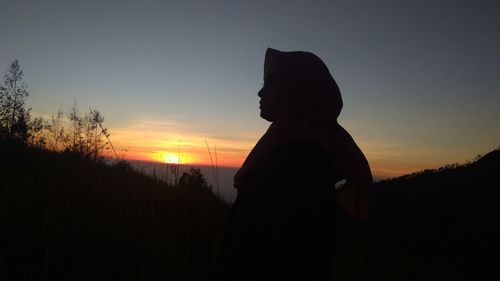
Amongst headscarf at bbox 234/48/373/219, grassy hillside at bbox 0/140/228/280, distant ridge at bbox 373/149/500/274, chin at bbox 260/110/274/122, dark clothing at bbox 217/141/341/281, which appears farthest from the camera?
distant ridge at bbox 373/149/500/274

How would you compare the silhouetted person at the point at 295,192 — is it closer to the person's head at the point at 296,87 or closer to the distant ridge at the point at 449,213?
the person's head at the point at 296,87

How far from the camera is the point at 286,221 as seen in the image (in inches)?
58.6

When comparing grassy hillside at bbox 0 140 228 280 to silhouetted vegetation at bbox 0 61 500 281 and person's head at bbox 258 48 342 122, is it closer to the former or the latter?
silhouetted vegetation at bbox 0 61 500 281

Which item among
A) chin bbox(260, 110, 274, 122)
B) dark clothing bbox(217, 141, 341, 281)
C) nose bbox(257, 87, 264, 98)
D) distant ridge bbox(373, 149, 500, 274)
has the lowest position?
distant ridge bbox(373, 149, 500, 274)

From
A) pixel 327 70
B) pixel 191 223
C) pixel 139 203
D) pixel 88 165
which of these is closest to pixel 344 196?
pixel 327 70

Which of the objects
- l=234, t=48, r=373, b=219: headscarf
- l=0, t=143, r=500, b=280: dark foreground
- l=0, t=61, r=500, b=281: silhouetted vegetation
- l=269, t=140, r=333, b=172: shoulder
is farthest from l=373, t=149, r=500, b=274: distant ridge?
l=269, t=140, r=333, b=172: shoulder

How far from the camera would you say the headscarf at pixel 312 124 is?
69.7 inches

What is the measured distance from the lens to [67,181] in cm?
468

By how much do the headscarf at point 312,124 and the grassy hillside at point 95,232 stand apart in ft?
4.65

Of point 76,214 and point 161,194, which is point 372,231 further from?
point 76,214

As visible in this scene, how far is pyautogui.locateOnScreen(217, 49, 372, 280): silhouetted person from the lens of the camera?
4.88 feet

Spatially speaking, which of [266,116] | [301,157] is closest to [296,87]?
[266,116]

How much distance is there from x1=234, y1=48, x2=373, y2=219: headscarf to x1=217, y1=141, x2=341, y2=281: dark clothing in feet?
0.36

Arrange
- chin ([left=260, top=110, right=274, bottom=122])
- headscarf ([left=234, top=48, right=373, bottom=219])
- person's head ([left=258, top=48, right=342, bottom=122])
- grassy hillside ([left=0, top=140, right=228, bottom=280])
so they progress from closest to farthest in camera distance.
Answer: headscarf ([left=234, top=48, right=373, bottom=219]) → person's head ([left=258, top=48, right=342, bottom=122]) → chin ([left=260, top=110, right=274, bottom=122]) → grassy hillside ([left=0, top=140, right=228, bottom=280])
